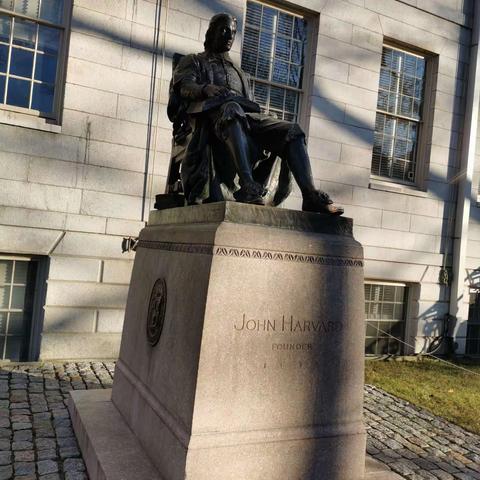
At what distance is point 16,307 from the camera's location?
22.8 ft

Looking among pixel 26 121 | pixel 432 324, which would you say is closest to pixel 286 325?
pixel 26 121

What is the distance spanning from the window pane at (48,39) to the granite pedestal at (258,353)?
16.7 ft

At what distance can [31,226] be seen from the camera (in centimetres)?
670

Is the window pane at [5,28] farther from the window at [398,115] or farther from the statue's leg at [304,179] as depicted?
the window at [398,115]

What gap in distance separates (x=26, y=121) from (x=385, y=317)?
7.03m

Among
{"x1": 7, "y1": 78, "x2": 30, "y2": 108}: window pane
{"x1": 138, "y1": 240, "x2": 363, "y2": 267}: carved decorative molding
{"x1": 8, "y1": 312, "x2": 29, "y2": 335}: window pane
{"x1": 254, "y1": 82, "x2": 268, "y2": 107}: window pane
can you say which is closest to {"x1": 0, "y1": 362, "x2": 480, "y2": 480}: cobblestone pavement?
{"x1": 8, "y1": 312, "x2": 29, "y2": 335}: window pane

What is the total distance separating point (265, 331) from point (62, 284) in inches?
183

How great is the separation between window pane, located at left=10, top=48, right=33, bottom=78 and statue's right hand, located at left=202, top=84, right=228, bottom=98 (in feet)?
14.2

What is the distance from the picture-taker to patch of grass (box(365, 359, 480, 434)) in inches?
227

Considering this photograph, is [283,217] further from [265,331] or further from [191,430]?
[191,430]

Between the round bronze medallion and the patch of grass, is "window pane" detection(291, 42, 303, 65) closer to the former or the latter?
the patch of grass

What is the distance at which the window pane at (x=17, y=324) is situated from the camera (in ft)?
22.7

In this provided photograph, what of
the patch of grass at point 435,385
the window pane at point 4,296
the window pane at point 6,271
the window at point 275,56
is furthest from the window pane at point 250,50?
the patch of grass at point 435,385

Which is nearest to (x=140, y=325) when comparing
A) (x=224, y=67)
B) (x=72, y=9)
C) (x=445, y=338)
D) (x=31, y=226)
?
(x=224, y=67)
